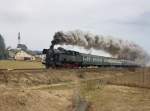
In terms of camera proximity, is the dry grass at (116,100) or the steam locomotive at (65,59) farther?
the steam locomotive at (65,59)

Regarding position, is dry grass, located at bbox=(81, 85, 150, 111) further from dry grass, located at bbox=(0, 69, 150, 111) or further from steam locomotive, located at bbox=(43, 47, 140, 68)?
steam locomotive, located at bbox=(43, 47, 140, 68)

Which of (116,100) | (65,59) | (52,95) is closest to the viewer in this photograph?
(52,95)

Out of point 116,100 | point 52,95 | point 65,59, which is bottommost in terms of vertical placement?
point 116,100

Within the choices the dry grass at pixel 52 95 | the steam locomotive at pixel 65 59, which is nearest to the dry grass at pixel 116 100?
the dry grass at pixel 52 95

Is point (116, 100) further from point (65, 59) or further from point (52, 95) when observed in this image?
point (65, 59)

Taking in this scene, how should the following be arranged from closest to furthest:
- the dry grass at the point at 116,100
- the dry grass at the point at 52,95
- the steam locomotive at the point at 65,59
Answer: the dry grass at the point at 52,95
the dry grass at the point at 116,100
the steam locomotive at the point at 65,59

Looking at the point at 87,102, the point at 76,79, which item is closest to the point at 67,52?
the point at 76,79

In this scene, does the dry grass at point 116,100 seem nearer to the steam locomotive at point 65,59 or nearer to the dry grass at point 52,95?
the dry grass at point 52,95

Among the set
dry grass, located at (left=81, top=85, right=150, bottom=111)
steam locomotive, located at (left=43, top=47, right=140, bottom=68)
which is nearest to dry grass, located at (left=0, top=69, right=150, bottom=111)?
dry grass, located at (left=81, top=85, right=150, bottom=111)

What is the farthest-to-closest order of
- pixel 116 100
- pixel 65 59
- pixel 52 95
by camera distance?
pixel 65 59 < pixel 116 100 < pixel 52 95

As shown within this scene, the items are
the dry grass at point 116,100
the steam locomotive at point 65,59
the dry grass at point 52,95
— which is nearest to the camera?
the dry grass at point 52,95

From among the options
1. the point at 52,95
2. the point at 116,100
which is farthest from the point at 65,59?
the point at 52,95

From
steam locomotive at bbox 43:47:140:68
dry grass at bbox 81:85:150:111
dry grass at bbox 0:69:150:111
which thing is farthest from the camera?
steam locomotive at bbox 43:47:140:68

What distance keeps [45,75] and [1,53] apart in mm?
96246
